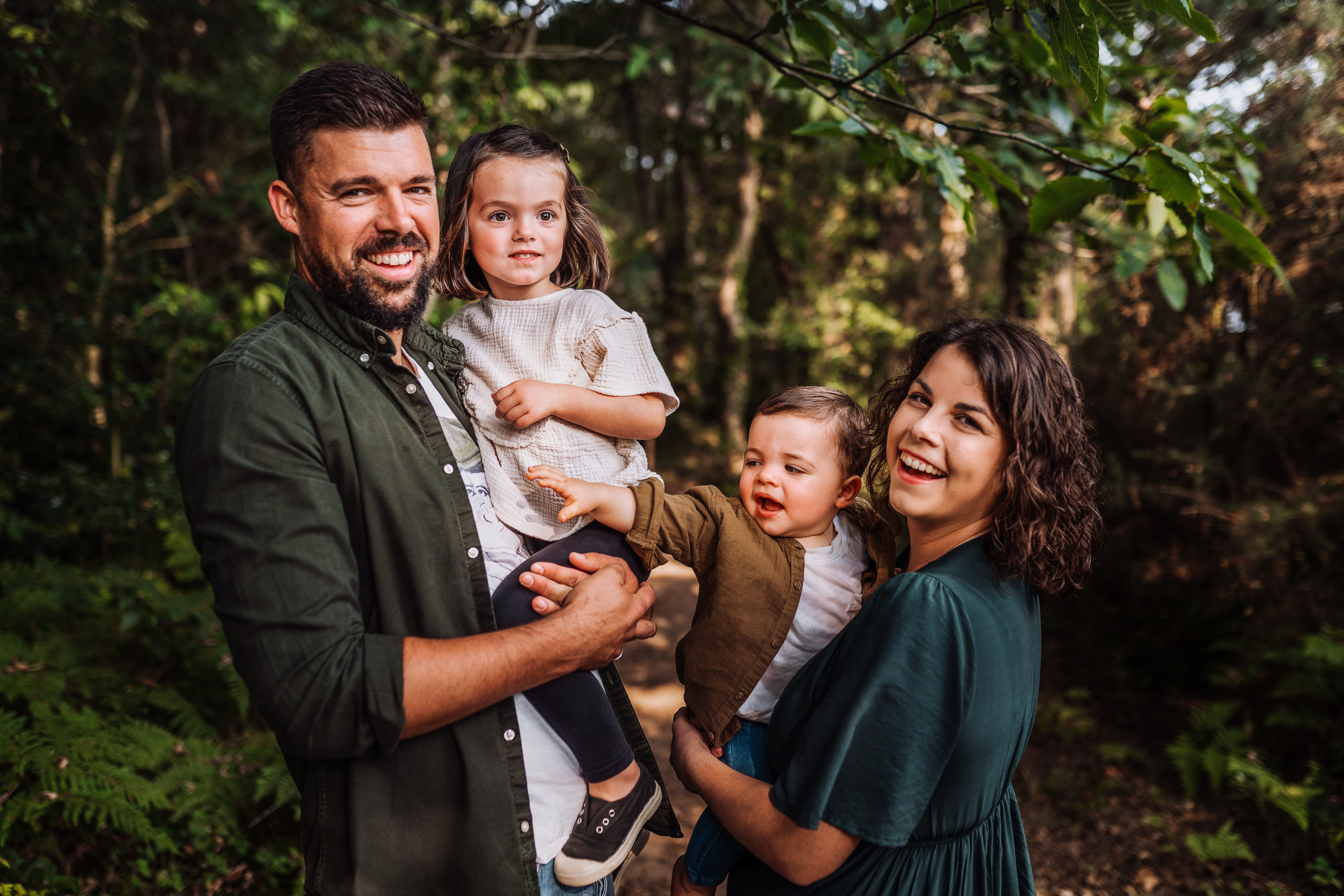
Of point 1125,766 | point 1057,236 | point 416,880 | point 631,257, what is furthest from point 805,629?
point 631,257

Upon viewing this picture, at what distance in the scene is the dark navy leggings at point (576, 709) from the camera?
155 centimetres

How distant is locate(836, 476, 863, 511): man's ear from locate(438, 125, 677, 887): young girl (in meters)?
0.51

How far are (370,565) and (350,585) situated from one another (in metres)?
0.12

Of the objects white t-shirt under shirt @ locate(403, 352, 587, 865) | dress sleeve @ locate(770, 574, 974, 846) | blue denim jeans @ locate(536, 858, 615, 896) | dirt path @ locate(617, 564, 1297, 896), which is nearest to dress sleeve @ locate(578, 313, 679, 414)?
white t-shirt under shirt @ locate(403, 352, 587, 865)

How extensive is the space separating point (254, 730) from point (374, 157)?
161 inches

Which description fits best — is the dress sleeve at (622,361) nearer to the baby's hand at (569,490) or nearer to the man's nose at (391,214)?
the baby's hand at (569,490)

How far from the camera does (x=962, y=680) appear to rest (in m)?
1.25

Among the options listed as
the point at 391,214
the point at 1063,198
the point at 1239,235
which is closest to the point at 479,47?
the point at 391,214

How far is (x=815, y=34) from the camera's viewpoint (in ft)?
6.31

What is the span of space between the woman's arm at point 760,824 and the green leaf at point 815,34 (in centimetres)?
182

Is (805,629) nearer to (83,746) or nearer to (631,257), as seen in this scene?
(83,746)

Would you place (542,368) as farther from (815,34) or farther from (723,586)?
(815,34)

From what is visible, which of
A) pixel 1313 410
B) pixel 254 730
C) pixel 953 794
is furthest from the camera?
pixel 1313 410

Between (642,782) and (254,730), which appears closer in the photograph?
(642,782)
